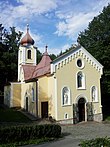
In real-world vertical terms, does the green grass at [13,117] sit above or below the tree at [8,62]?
below

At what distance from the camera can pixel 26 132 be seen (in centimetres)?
1800

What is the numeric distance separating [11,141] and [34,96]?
17129 mm

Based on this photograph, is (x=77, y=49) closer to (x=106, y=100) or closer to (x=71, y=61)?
(x=71, y=61)

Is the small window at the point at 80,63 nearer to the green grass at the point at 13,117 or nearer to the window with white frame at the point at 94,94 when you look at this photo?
the window with white frame at the point at 94,94

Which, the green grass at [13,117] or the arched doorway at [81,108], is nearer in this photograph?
the green grass at [13,117]

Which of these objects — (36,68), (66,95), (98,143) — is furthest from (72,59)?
(98,143)

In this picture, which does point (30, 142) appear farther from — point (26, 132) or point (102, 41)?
point (102, 41)

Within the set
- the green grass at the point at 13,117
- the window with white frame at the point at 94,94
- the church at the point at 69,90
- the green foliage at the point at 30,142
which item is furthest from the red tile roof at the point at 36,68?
the green foliage at the point at 30,142

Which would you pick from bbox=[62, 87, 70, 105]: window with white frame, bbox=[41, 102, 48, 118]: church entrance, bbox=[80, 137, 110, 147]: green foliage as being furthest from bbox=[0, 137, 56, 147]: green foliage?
bbox=[41, 102, 48, 118]: church entrance

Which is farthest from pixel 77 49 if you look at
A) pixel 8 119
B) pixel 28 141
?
pixel 28 141

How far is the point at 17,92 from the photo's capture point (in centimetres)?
4053

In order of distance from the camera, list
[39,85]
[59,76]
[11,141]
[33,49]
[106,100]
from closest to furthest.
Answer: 1. [11,141]
2. [59,76]
3. [39,85]
4. [106,100]
5. [33,49]

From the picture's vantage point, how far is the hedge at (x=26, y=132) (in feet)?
55.8

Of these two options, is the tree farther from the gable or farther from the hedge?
the hedge
